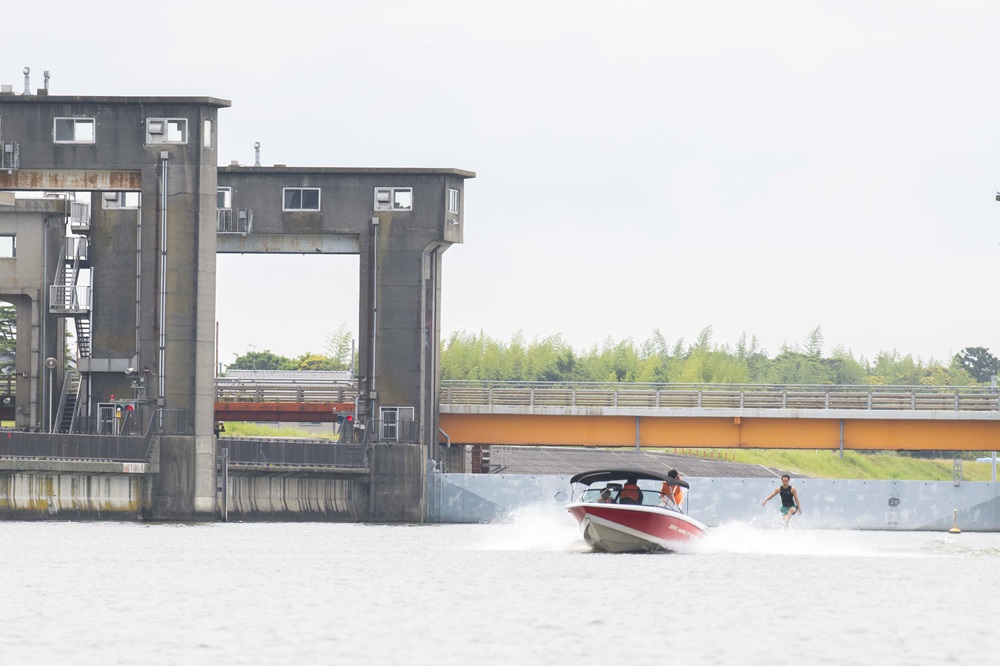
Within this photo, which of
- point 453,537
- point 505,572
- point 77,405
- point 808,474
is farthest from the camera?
point 808,474

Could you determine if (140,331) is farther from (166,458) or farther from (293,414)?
(293,414)

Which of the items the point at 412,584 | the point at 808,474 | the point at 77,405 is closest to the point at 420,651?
the point at 412,584

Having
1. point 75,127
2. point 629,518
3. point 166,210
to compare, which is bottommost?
point 629,518

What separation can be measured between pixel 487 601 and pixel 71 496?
34155mm

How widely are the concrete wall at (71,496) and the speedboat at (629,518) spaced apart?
23755 mm

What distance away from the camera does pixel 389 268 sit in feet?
269

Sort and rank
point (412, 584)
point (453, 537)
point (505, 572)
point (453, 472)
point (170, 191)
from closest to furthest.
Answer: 1. point (412, 584)
2. point (505, 572)
3. point (453, 537)
4. point (170, 191)
5. point (453, 472)

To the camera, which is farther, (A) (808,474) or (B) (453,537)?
(A) (808,474)

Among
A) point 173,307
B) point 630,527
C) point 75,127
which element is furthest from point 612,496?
point 75,127

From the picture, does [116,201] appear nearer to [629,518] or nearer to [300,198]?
[300,198]

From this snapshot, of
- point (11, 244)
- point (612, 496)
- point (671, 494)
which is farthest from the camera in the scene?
point (11, 244)

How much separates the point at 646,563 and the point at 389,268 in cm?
3291

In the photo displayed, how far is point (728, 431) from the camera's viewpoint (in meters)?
84.5

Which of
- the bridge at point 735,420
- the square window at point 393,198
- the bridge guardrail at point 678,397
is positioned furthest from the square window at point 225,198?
the bridge guardrail at point 678,397
